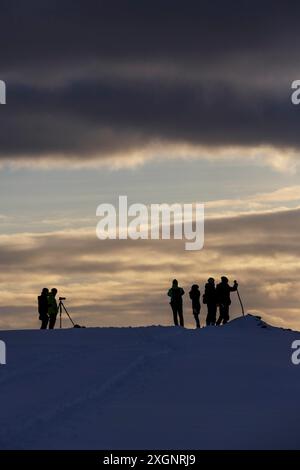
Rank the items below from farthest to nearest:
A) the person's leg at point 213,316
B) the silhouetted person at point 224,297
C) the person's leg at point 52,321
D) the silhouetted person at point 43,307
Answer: the person's leg at point 52,321 < the silhouetted person at point 43,307 < the person's leg at point 213,316 < the silhouetted person at point 224,297

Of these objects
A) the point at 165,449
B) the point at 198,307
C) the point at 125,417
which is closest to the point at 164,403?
the point at 125,417

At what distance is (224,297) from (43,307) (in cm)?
568

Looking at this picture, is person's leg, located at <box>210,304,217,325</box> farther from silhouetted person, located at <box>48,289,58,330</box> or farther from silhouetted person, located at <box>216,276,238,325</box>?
silhouetted person, located at <box>48,289,58,330</box>

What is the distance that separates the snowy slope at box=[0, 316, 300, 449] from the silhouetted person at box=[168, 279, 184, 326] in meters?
4.54

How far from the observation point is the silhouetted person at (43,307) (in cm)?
4094

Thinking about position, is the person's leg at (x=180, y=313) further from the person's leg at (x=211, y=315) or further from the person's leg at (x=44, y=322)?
the person's leg at (x=44, y=322)


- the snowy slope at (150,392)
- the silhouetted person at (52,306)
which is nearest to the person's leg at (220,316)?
the snowy slope at (150,392)

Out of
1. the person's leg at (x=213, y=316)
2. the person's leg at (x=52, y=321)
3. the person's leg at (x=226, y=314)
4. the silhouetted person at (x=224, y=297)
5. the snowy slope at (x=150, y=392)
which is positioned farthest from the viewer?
the person's leg at (x=52, y=321)

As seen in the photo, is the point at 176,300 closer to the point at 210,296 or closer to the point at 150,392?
the point at 210,296

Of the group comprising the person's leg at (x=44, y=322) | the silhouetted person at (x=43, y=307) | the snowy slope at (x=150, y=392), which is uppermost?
the silhouetted person at (x=43, y=307)

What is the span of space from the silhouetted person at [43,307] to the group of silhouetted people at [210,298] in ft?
12.8

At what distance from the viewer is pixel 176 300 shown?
134 feet

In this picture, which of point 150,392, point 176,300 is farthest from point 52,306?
point 150,392

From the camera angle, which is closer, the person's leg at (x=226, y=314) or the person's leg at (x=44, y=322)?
the person's leg at (x=226, y=314)
